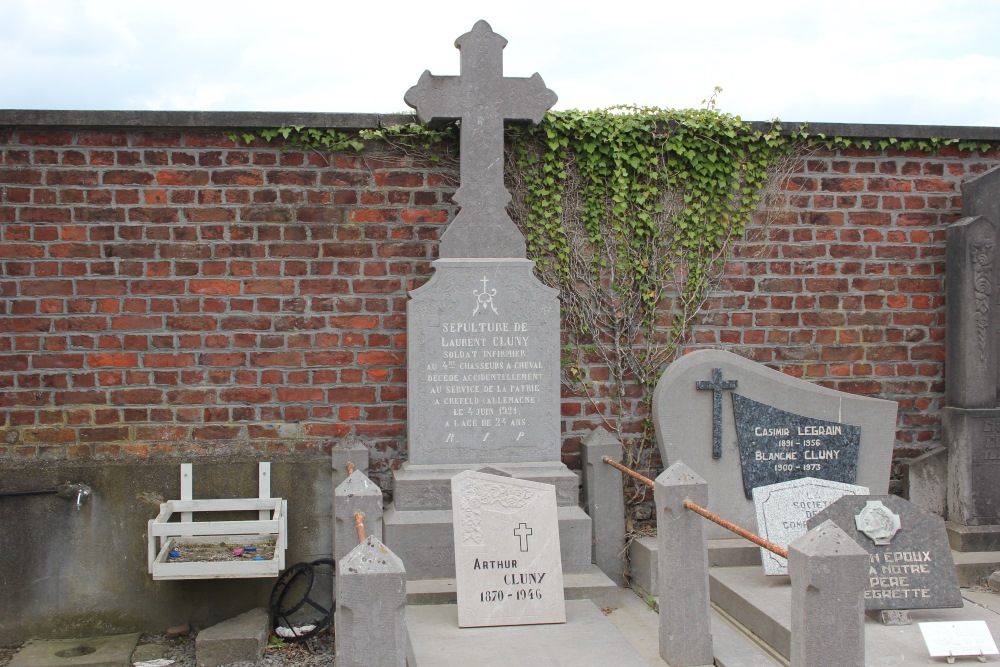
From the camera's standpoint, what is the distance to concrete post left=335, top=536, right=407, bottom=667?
10.2 feet

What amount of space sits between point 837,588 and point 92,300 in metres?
4.33

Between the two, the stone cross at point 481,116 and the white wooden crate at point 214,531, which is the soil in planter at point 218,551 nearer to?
the white wooden crate at point 214,531

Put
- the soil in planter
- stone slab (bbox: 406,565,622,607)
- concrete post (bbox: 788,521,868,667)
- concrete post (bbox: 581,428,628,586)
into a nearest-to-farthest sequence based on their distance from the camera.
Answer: concrete post (bbox: 788,521,868,667), stone slab (bbox: 406,565,622,607), the soil in planter, concrete post (bbox: 581,428,628,586)

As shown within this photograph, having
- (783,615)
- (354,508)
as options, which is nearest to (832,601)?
(783,615)

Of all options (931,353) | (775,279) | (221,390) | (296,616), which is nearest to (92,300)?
(221,390)

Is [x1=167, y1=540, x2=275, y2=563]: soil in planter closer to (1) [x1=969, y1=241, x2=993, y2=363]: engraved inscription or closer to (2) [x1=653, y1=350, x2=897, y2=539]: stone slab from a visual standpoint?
(2) [x1=653, y1=350, x2=897, y2=539]: stone slab

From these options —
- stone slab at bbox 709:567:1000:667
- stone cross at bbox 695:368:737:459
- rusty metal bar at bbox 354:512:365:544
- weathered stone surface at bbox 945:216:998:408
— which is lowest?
stone slab at bbox 709:567:1000:667

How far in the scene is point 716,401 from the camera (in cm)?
548

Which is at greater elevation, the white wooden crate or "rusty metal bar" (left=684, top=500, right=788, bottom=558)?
"rusty metal bar" (left=684, top=500, right=788, bottom=558)

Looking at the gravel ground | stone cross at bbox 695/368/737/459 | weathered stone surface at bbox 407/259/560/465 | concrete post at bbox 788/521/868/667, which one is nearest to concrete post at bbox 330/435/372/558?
weathered stone surface at bbox 407/259/560/465

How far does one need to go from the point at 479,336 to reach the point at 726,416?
5.16ft

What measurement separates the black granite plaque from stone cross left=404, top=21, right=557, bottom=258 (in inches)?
67.7

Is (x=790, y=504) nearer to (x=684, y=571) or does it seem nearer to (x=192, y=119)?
(x=684, y=571)

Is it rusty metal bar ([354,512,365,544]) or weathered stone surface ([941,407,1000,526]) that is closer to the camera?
rusty metal bar ([354,512,365,544])
